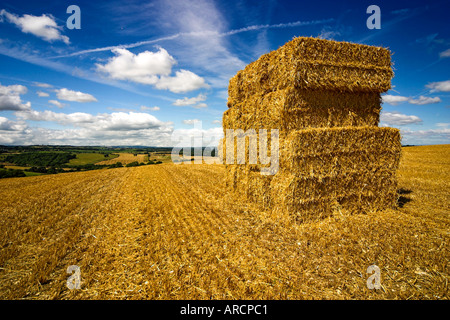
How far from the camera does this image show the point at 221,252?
441cm

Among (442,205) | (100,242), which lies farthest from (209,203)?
(442,205)

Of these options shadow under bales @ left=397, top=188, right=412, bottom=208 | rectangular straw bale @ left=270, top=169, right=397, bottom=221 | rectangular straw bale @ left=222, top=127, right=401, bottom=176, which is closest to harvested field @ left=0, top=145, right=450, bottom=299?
shadow under bales @ left=397, top=188, right=412, bottom=208

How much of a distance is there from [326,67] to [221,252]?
6.07 m

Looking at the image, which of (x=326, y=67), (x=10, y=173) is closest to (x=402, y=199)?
(x=326, y=67)

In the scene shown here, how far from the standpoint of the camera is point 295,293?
321cm

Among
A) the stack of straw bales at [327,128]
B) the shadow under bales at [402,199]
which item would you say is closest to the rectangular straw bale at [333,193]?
the stack of straw bales at [327,128]

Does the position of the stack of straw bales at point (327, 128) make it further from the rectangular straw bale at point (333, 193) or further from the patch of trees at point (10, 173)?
the patch of trees at point (10, 173)

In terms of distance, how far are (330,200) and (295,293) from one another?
3743mm

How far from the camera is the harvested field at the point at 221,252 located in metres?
3.32

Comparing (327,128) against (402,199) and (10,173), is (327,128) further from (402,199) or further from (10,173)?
(10,173)

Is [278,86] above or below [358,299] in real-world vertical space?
above

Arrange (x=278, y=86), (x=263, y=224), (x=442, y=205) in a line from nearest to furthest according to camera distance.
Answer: (x=263, y=224)
(x=278, y=86)
(x=442, y=205)
